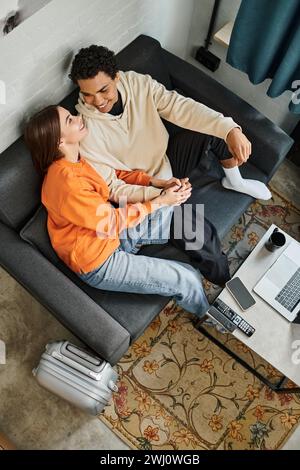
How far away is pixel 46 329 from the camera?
7.34ft

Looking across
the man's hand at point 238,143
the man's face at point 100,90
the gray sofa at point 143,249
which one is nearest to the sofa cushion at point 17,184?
the gray sofa at point 143,249

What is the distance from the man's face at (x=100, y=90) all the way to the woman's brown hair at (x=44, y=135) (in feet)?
0.48

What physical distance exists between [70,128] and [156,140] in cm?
47

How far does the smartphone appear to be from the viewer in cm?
192

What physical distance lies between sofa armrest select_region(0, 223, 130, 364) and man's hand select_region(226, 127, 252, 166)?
2.79 ft

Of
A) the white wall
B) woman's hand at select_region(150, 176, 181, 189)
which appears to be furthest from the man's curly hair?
the white wall

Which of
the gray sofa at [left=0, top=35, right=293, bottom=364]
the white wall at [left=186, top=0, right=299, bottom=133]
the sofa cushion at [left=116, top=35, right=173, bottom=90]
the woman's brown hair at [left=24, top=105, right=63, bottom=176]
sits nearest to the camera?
the woman's brown hair at [left=24, top=105, right=63, bottom=176]

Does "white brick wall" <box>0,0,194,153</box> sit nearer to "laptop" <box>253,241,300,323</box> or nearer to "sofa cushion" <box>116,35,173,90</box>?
"sofa cushion" <box>116,35,173,90</box>

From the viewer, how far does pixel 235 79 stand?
254 cm

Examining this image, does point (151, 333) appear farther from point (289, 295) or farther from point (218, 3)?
point (218, 3)

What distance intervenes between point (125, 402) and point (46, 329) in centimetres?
50

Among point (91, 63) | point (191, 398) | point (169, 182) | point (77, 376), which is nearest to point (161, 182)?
point (169, 182)

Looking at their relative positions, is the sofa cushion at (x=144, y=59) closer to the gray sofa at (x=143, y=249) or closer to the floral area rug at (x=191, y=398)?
the gray sofa at (x=143, y=249)
